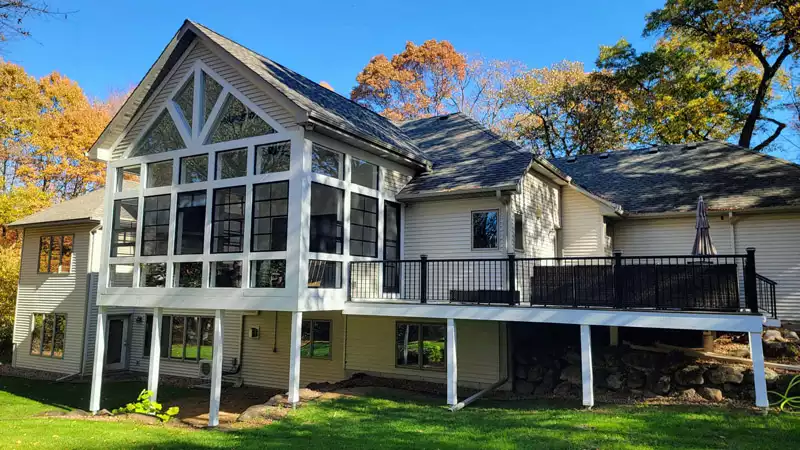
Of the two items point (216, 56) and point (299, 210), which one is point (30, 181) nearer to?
point (216, 56)

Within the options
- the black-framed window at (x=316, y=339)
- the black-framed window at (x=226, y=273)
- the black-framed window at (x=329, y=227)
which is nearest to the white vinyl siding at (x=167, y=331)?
the black-framed window at (x=316, y=339)

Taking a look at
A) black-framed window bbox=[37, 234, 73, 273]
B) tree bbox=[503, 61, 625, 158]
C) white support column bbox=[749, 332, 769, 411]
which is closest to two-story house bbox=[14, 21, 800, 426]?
white support column bbox=[749, 332, 769, 411]

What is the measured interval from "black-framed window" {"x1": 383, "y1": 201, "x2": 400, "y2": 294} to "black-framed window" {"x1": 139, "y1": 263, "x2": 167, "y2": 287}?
5.26m

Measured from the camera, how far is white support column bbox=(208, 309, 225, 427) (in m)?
9.77

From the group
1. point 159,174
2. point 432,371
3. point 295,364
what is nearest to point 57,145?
point 159,174

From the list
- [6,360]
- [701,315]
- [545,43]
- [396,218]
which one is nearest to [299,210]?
[396,218]

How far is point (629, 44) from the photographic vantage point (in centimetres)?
2498

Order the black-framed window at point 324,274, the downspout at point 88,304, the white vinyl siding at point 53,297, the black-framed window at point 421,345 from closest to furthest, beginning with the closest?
the black-framed window at point 324,274 < the black-framed window at point 421,345 < the downspout at point 88,304 < the white vinyl siding at point 53,297

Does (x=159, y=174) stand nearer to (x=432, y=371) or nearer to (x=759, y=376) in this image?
(x=432, y=371)

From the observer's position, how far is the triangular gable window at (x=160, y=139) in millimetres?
12133

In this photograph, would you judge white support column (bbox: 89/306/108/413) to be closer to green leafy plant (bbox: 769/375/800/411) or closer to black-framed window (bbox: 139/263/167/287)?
black-framed window (bbox: 139/263/167/287)

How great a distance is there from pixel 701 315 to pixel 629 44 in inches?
810

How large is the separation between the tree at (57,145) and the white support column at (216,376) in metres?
18.8

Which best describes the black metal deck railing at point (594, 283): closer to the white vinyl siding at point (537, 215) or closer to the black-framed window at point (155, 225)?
the white vinyl siding at point (537, 215)
